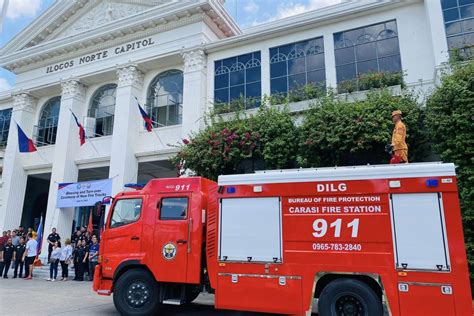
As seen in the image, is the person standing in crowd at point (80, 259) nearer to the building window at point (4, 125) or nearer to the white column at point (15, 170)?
the white column at point (15, 170)

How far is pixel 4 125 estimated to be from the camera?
24.1 meters

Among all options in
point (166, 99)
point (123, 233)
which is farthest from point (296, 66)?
point (123, 233)

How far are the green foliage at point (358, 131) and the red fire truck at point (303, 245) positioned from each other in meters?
4.93

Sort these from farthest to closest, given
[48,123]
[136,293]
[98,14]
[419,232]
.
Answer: [48,123] < [98,14] < [136,293] < [419,232]

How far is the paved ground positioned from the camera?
8.16 metres

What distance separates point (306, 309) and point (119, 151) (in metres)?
14.1

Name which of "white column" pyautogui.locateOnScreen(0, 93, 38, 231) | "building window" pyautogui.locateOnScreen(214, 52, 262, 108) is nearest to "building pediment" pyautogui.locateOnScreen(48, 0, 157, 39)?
"white column" pyautogui.locateOnScreen(0, 93, 38, 231)

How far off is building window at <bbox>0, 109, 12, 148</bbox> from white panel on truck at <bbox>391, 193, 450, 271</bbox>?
82.8 ft

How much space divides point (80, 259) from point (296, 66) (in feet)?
39.8

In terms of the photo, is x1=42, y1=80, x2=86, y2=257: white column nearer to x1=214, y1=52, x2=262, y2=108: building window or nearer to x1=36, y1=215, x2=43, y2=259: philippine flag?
x1=36, y1=215, x2=43, y2=259: philippine flag

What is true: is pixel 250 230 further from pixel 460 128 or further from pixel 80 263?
pixel 80 263

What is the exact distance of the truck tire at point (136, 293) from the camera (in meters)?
7.46

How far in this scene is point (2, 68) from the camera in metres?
23.4

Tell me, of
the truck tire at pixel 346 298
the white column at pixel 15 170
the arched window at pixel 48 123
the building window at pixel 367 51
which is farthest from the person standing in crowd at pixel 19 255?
the building window at pixel 367 51
